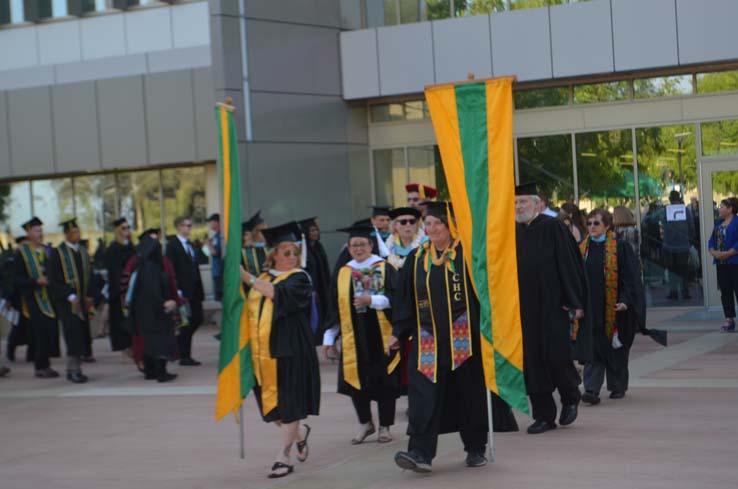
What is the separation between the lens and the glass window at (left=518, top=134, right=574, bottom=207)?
21.0 metres

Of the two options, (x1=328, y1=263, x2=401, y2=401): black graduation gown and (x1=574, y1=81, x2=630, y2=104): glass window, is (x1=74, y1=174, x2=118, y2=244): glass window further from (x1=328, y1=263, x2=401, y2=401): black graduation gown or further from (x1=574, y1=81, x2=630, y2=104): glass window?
(x1=328, y1=263, x2=401, y2=401): black graduation gown

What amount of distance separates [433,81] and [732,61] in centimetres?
517

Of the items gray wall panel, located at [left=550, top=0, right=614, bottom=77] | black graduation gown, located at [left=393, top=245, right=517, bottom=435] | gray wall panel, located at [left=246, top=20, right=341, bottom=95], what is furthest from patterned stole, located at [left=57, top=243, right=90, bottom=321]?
gray wall panel, located at [left=550, top=0, right=614, bottom=77]

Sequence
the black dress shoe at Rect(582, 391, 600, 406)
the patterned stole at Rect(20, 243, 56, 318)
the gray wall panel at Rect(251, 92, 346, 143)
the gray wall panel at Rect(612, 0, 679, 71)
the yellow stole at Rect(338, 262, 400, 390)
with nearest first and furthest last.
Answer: the yellow stole at Rect(338, 262, 400, 390) → the black dress shoe at Rect(582, 391, 600, 406) → the patterned stole at Rect(20, 243, 56, 318) → the gray wall panel at Rect(612, 0, 679, 71) → the gray wall panel at Rect(251, 92, 346, 143)

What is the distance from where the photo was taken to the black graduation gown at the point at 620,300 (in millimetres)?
10742

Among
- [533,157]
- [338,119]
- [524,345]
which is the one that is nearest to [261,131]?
[338,119]

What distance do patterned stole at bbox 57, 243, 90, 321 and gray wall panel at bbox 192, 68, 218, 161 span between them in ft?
28.5

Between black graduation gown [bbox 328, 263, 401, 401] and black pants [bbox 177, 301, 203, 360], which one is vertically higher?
black graduation gown [bbox 328, 263, 401, 401]

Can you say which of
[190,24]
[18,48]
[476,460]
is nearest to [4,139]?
[18,48]

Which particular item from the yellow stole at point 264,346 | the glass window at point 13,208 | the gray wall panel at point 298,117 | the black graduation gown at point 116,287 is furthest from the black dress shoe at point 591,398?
the glass window at point 13,208

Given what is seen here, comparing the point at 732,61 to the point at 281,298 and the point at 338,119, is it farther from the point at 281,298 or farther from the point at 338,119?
the point at 281,298

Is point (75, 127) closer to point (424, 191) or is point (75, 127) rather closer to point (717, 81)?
point (717, 81)

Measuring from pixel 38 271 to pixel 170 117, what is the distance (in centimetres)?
876

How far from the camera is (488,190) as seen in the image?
8.25 m
